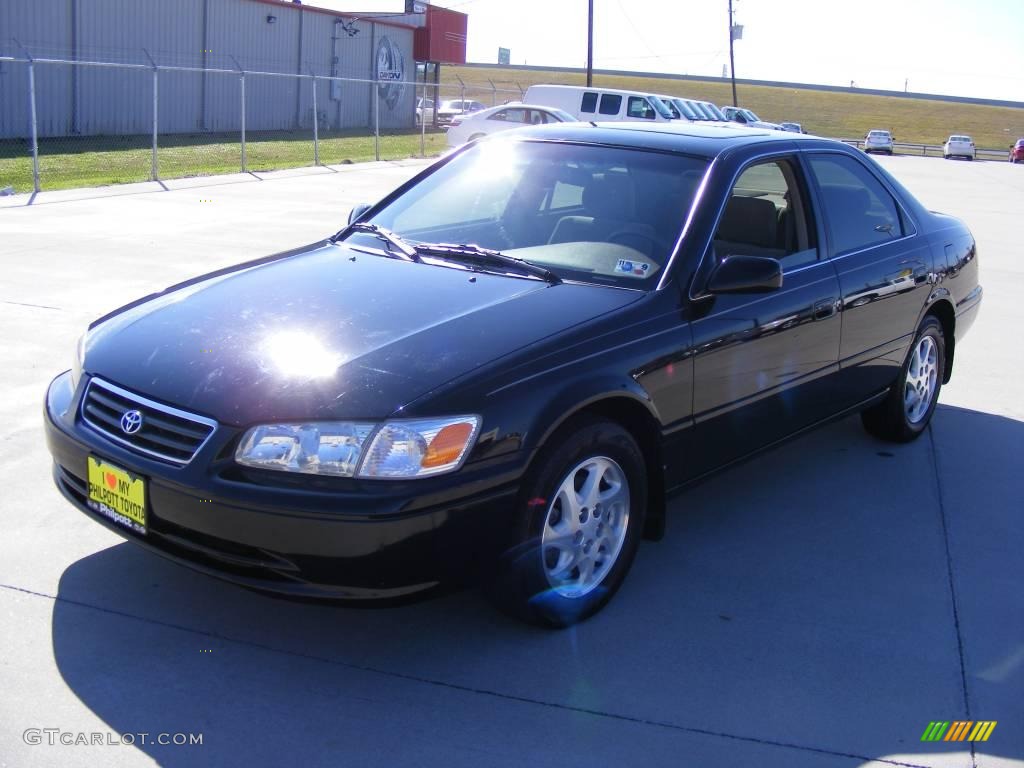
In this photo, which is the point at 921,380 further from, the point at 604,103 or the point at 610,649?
the point at 604,103

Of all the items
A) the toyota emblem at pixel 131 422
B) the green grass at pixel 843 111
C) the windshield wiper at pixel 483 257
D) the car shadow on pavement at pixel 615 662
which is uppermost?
the green grass at pixel 843 111

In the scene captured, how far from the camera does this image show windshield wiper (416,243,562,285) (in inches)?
164

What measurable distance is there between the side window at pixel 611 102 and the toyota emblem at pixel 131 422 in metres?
25.5

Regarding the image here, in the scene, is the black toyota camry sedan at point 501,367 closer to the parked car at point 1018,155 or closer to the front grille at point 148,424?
the front grille at point 148,424

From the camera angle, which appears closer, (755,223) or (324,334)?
(324,334)

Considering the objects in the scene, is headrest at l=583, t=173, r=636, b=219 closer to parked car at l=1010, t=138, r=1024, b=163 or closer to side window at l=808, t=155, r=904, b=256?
side window at l=808, t=155, r=904, b=256

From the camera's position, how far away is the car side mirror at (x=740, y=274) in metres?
4.09

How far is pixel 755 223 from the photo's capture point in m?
4.90

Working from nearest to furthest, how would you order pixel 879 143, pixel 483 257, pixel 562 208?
1. pixel 483 257
2. pixel 562 208
3. pixel 879 143

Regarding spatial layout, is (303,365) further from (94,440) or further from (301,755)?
(301,755)

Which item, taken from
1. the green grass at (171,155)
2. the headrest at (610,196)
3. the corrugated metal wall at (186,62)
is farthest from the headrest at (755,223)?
the corrugated metal wall at (186,62)

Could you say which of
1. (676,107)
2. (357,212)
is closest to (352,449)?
(357,212)

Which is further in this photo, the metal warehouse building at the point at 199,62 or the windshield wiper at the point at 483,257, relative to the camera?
the metal warehouse building at the point at 199,62

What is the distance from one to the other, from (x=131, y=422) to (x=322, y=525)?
0.79 metres
